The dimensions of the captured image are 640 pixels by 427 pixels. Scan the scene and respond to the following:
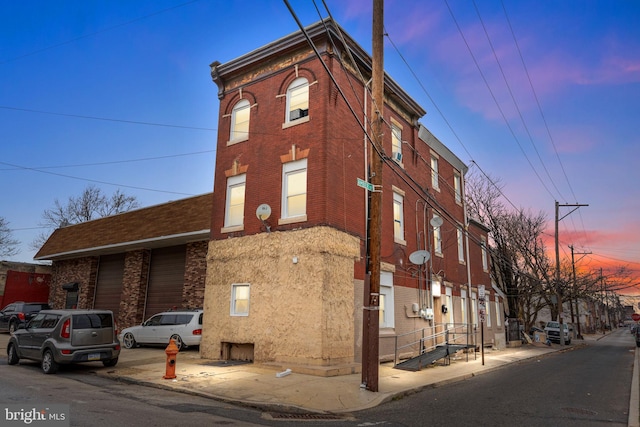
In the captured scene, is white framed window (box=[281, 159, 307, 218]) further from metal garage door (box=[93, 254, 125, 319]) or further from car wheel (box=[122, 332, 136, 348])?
metal garage door (box=[93, 254, 125, 319])

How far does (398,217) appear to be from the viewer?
58.7 ft

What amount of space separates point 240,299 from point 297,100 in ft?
23.9

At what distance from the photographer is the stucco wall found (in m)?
12.5

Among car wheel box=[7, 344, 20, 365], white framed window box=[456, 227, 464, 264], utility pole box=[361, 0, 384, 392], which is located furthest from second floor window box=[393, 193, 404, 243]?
car wheel box=[7, 344, 20, 365]

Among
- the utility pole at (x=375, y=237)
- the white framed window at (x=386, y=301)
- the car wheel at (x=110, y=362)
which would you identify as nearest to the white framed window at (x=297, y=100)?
the utility pole at (x=375, y=237)

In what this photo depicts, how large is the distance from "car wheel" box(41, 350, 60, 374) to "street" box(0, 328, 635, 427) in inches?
8.7

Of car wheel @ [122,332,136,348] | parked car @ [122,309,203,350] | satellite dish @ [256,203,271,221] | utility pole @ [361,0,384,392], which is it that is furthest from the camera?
car wheel @ [122,332,136,348]

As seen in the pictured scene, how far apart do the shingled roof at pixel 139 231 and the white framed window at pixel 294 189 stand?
494cm

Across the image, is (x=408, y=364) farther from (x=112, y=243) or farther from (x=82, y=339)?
(x=112, y=243)

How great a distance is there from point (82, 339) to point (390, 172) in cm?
1233

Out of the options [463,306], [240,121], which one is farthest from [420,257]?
[240,121]

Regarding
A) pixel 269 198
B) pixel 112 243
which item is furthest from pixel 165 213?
pixel 269 198

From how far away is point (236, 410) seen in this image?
26.2 feet

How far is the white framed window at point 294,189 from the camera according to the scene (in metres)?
14.1
